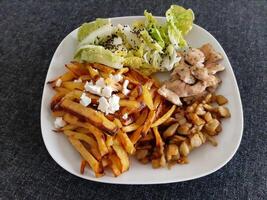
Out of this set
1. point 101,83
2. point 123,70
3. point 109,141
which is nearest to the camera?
point 109,141

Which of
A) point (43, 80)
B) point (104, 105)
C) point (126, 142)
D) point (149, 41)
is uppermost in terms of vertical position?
point (149, 41)

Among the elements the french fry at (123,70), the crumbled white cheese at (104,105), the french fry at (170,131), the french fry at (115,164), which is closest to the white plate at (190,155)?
the french fry at (115,164)

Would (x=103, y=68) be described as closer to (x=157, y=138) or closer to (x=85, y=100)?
(x=85, y=100)

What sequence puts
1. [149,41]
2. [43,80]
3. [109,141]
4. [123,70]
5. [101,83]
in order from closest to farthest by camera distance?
[109,141] < [101,83] < [123,70] < [149,41] < [43,80]

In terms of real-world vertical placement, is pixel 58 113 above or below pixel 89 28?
below

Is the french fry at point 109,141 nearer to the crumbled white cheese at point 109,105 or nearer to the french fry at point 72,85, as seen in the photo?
the crumbled white cheese at point 109,105

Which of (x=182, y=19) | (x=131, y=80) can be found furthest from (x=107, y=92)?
(x=182, y=19)
